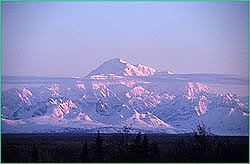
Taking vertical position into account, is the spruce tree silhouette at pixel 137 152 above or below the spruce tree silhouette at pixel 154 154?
above

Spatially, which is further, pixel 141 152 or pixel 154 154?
pixel 154 154

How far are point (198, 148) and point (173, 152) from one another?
1.48 m

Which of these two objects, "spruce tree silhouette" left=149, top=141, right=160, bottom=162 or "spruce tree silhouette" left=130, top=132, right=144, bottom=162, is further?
"spruce tree silhouette" left=149, top=141, right=160, bottom=162

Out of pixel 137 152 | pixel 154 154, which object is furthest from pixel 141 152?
pixel 154 154

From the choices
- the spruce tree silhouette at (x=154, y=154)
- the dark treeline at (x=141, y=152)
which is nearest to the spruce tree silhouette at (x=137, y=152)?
the dark treeline at (x=141, y=152)

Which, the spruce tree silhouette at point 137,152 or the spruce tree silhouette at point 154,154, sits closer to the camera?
the spruce tree silhouette at point 137,152

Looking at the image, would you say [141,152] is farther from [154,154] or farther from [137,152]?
[154,154]

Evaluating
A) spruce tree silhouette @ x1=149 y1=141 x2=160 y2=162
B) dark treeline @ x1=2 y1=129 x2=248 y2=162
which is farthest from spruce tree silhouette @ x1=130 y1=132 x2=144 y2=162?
spruce tree silhouette @ x1=149 y1=141 x2=160 y2=162

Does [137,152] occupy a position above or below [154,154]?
above

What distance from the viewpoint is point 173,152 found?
24703 millimetres

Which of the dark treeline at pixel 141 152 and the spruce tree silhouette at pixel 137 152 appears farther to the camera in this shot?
the dark treeline at pixel 141 152

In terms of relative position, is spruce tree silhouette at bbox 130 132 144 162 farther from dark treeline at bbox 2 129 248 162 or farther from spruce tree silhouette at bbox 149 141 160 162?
spruce tree silhouette at bbox 149 141 160 162

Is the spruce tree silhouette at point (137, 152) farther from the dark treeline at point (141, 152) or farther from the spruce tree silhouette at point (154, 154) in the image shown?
the spruce tree silhouette at point (154, 154)

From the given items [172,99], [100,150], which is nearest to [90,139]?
[172,99]
